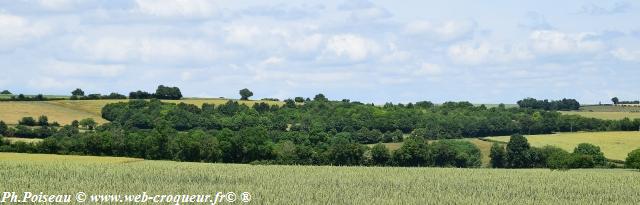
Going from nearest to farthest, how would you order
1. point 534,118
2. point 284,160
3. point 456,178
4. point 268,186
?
point 268,186 → point 456,178 → point 284,160 → point 534,118

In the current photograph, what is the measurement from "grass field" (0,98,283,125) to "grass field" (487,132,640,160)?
69951mm

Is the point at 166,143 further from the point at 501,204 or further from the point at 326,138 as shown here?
the point at 501,204

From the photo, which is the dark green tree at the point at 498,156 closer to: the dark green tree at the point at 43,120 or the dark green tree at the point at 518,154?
the dark green tree at the point at 518,154

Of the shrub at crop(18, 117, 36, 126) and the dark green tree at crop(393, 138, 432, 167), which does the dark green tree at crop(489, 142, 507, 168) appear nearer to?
the dark green tree at crop(393, 138, 432, 167)

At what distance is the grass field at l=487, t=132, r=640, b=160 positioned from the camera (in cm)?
12588

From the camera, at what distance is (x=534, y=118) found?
16950cm

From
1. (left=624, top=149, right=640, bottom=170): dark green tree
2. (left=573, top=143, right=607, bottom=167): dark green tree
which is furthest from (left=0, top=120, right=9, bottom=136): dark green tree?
(left=624, top=149, right=640, bottom=170): dark green tree

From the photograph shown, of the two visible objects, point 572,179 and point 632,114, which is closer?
point 572,179

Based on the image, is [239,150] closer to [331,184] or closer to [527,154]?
[527,154]

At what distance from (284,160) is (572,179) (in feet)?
182

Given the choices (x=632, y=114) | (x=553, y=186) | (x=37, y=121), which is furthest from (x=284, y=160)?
(x=632, y=114)

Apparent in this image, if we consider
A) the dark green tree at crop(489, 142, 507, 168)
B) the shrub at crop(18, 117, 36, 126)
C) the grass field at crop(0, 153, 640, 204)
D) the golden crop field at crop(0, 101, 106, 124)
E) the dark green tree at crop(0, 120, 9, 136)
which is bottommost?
the dark green tree at crop(489, 142, 507, 168)

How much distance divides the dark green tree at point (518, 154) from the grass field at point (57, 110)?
7018 centimetres

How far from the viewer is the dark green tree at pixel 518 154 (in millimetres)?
122750
